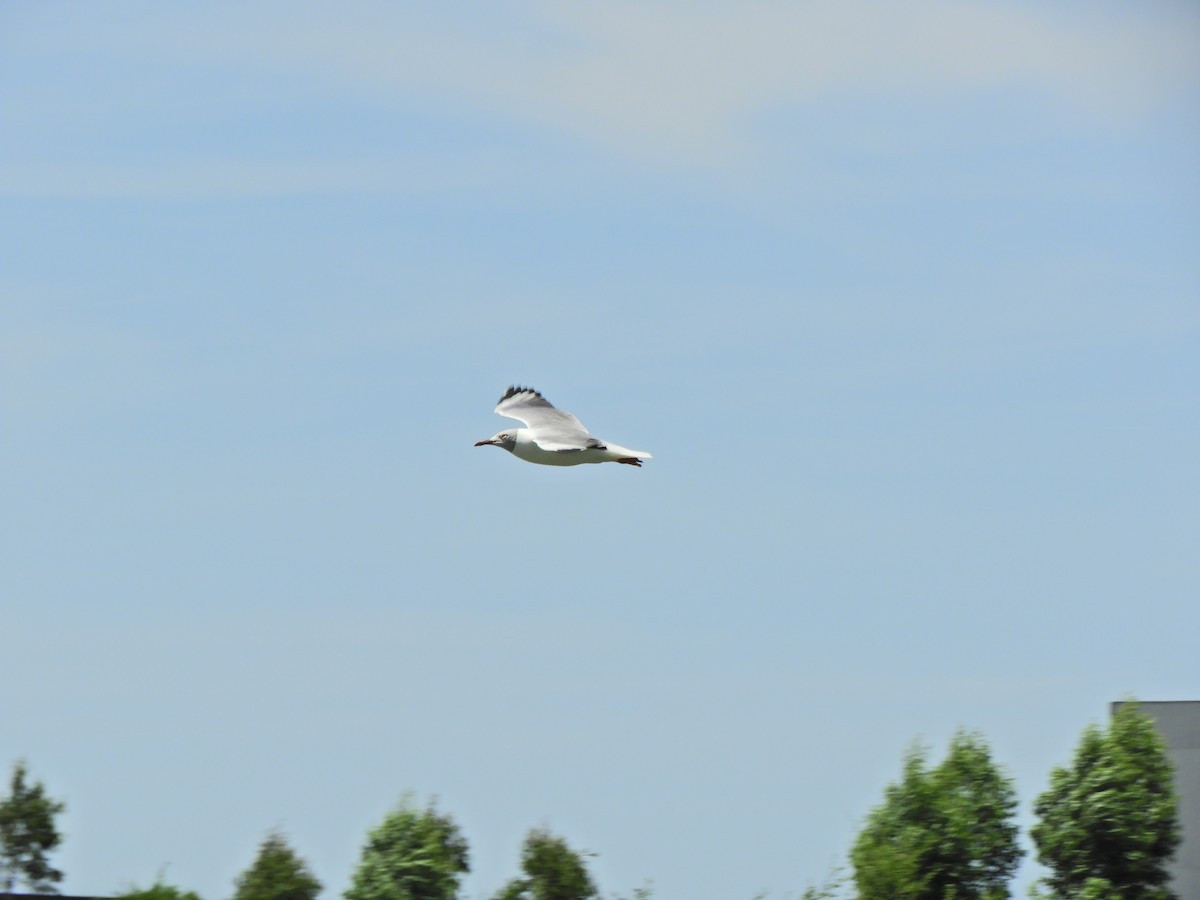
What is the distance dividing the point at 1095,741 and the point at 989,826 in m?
2.50

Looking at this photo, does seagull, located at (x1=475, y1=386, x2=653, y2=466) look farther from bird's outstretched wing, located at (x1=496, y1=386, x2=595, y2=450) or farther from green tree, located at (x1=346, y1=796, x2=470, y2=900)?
green tree, located at (x1=346, y1=796, x2=470, y2=900)

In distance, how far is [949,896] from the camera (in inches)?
1332

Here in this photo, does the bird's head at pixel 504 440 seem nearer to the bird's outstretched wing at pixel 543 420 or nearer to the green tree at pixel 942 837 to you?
the bird's outstretched wing at pixel 543 420

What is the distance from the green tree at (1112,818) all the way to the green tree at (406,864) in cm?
1107

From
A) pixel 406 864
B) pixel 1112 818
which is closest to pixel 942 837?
pixel 1112 818

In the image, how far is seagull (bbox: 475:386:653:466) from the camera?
1137 inches

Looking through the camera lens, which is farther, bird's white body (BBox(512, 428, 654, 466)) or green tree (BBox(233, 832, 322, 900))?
green tree (BBox(233, 832, 322, 900))

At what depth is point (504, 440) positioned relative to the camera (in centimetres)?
3005

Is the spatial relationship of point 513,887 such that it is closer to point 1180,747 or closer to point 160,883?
point 160,883

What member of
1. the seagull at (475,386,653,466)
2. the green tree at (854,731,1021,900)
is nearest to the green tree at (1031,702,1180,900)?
the green tree at (854,731,1021,900)

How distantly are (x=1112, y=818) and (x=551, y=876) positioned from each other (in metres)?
10.4

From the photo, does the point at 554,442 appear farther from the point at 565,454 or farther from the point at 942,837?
the point at 942,837

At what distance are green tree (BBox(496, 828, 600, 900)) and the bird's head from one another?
32.8 ft

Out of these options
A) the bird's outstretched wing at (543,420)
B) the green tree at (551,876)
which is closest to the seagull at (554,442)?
the bird's outstretched wing at (543,420)
